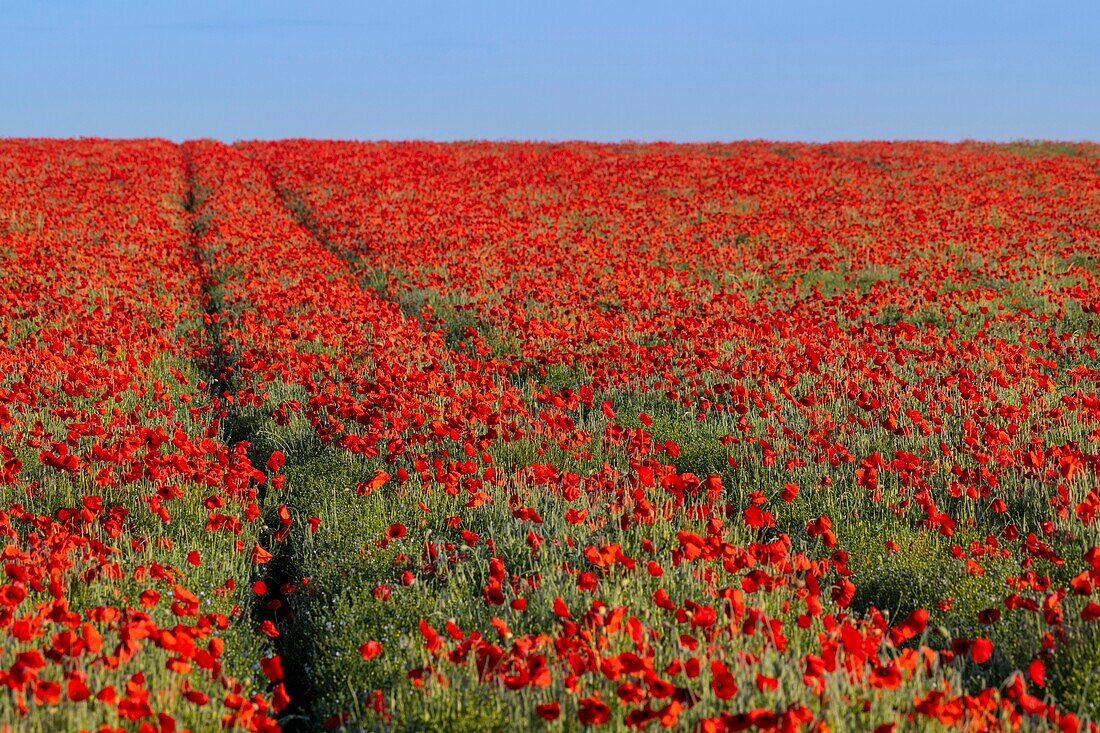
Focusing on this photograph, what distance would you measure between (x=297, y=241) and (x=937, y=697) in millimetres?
15541

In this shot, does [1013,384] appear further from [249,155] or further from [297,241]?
[249,155]

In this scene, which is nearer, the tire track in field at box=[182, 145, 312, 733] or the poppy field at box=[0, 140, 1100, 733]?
the poppy field at box=[0, 140, 1100, 733]

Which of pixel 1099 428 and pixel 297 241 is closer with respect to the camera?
pixel 1099 428

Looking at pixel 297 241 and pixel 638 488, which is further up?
pixel 297 241

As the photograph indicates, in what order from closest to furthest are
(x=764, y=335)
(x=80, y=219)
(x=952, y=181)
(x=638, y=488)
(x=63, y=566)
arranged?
(x=63, y=566)
(x=638, y=488)
(x=764, y=335)
(x=80, y=219)
(x=952, y=181)

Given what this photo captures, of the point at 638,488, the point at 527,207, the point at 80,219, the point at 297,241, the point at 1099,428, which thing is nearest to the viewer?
the point at 638,488

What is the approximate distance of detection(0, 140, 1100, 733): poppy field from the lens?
3889mm

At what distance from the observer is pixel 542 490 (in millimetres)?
6324

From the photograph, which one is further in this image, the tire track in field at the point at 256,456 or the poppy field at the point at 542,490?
the tire track in field at the point at 256,456

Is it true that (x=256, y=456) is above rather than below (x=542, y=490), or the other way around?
below

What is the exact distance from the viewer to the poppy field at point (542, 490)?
3.89 metres

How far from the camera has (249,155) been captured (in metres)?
35.2

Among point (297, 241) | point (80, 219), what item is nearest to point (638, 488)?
point (297, 241)

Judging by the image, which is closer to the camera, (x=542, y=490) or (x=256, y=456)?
(x=542, y=490)
